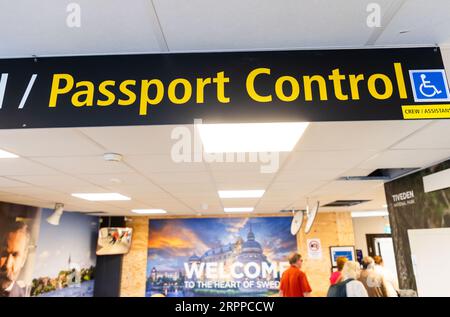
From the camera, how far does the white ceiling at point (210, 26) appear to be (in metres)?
1.20

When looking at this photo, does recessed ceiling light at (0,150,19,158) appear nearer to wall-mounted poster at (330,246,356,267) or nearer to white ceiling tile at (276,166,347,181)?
white ceiling tile at (276,166,347,181)

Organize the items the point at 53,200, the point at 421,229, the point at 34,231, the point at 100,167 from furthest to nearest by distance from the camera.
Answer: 1. the point at 34,231
2. the point at 53,200
3. the point at 421,229
4. the point at 100,167

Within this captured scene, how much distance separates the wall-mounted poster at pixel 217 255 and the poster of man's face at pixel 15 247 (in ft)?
11.5

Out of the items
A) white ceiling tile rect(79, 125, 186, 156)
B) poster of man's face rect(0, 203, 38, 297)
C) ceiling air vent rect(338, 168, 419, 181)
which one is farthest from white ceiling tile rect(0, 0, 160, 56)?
poster of man's face rect(0, 203, 38, 297)

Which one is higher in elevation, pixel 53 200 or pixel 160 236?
pixel 53 200

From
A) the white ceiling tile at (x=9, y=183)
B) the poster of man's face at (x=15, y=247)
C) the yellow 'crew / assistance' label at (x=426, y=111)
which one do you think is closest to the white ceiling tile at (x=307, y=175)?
the yellow 'crew / assistance' label at (x=426, y=111)

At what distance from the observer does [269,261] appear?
27.3ft

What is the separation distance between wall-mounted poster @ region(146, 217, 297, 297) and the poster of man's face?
351 cm

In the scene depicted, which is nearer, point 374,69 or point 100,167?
point 374,69

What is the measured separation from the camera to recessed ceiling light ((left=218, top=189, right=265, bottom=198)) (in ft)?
14.4

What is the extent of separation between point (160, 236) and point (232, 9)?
8.17 metres
